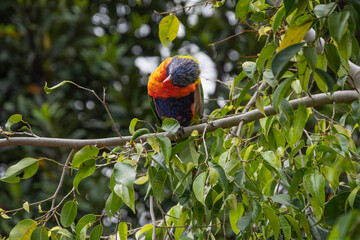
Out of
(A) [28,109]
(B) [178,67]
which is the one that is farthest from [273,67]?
(A) [28,109]

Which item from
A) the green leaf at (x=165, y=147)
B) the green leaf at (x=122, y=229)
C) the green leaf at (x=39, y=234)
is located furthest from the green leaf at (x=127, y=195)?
the green leaf at (x=39, y=234)

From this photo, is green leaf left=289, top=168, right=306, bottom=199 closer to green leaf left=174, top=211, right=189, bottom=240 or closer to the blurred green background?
green leaf left=174, top=211, right=189, bottom=240

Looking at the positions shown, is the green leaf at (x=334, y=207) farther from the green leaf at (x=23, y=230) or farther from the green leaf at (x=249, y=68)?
the green leaf at (x=23, y=230)

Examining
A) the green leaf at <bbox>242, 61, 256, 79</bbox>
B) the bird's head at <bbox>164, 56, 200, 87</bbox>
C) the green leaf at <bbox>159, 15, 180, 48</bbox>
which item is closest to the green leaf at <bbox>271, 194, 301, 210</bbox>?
the green leaf at <bbox>242, 61, 256, 79</bbox>

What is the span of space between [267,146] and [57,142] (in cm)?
73

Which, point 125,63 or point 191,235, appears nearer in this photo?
Answer: point 191,235

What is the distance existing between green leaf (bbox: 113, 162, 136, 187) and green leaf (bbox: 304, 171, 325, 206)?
0.45 meters

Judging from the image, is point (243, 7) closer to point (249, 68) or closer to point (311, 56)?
point (249, 68)

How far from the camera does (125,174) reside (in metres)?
1.01

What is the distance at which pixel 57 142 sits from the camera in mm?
1378

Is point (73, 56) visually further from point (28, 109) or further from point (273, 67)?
point (273, 67)

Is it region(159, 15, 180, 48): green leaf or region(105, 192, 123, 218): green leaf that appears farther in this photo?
region(159, 15, 180, 48): green leaf

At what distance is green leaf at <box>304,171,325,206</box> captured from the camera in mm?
1079

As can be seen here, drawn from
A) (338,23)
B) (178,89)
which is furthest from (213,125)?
(178,89)
